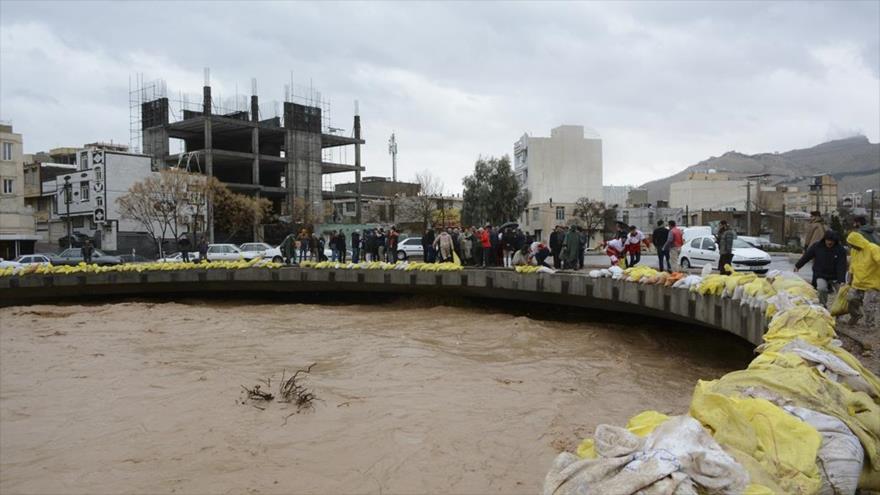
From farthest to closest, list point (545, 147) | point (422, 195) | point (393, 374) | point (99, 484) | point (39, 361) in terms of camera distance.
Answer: point (545, 147)
point (422, 195)
point (39, 361)
point (393, 374)
point (99, 484)

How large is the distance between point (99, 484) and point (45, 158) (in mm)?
70682

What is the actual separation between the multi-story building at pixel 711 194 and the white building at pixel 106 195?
172 feet

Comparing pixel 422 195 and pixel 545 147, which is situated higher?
pixel 545 147

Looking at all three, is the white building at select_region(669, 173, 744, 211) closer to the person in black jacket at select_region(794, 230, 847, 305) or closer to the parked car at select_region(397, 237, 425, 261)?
the parked car at select_region(397, 237, 425, 261)

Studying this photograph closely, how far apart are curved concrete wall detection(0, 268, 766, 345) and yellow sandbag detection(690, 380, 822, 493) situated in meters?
5.42

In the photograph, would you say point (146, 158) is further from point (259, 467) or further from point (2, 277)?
point (259, 467)

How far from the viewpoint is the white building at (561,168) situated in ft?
212

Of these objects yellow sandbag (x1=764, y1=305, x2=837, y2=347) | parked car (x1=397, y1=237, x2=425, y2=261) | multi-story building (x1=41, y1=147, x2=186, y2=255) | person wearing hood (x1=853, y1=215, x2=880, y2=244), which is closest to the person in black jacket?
person wearing hood (x1=853, y1=215, x2=880, y2=244)

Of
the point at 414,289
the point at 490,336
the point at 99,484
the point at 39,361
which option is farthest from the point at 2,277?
the point at 99,484

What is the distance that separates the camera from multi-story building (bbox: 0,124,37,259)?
134 feet

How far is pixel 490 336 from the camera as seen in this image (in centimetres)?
1494

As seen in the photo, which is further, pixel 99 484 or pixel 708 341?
pixel 708 341

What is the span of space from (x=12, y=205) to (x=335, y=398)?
136 feet

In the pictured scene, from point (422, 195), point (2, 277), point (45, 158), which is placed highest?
point (45, 158)
